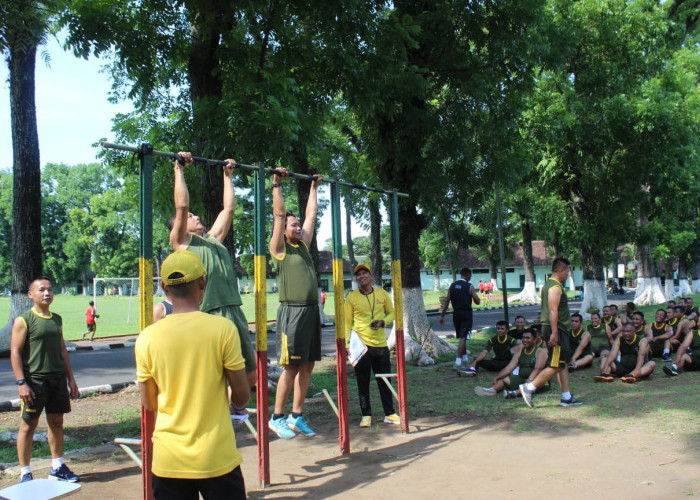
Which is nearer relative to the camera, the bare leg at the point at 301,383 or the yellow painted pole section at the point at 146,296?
the yellow painted pole section at the point at 146,296

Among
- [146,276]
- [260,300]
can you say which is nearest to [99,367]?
[260,300]

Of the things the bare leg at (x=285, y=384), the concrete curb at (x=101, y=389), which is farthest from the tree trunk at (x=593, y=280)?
the bare leg at (x=285, y=384)

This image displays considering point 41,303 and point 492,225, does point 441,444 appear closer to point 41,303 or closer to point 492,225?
point 41,303

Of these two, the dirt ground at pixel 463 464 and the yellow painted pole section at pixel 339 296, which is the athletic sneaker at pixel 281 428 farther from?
the yellow painted pole section at pixel 339 296

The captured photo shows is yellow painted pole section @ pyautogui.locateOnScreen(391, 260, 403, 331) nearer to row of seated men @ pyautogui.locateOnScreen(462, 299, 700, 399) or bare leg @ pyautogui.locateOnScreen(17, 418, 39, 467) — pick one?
row of seated men @ pyautogui.locateOnScreen(462, 299, 700, 399)

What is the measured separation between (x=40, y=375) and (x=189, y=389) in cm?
329

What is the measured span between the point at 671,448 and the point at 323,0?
24.1ft

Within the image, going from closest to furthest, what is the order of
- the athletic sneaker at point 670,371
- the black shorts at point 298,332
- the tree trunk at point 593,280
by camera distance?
1. the black shorts at point 298,332
2. the athletic sneaker at point 670,371
3. the tree trunk at point 593,280

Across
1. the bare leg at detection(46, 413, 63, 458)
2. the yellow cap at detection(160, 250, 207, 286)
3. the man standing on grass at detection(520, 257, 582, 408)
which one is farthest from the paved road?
the yellow cap at detection(160, 250, 207, 286)

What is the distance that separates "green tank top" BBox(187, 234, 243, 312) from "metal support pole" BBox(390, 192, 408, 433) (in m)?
2.62

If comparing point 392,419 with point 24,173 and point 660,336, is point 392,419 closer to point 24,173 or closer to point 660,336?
point 660,336

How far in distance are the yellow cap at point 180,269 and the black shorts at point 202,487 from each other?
932mm

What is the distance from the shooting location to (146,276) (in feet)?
14.8

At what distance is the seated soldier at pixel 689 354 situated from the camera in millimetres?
10891
